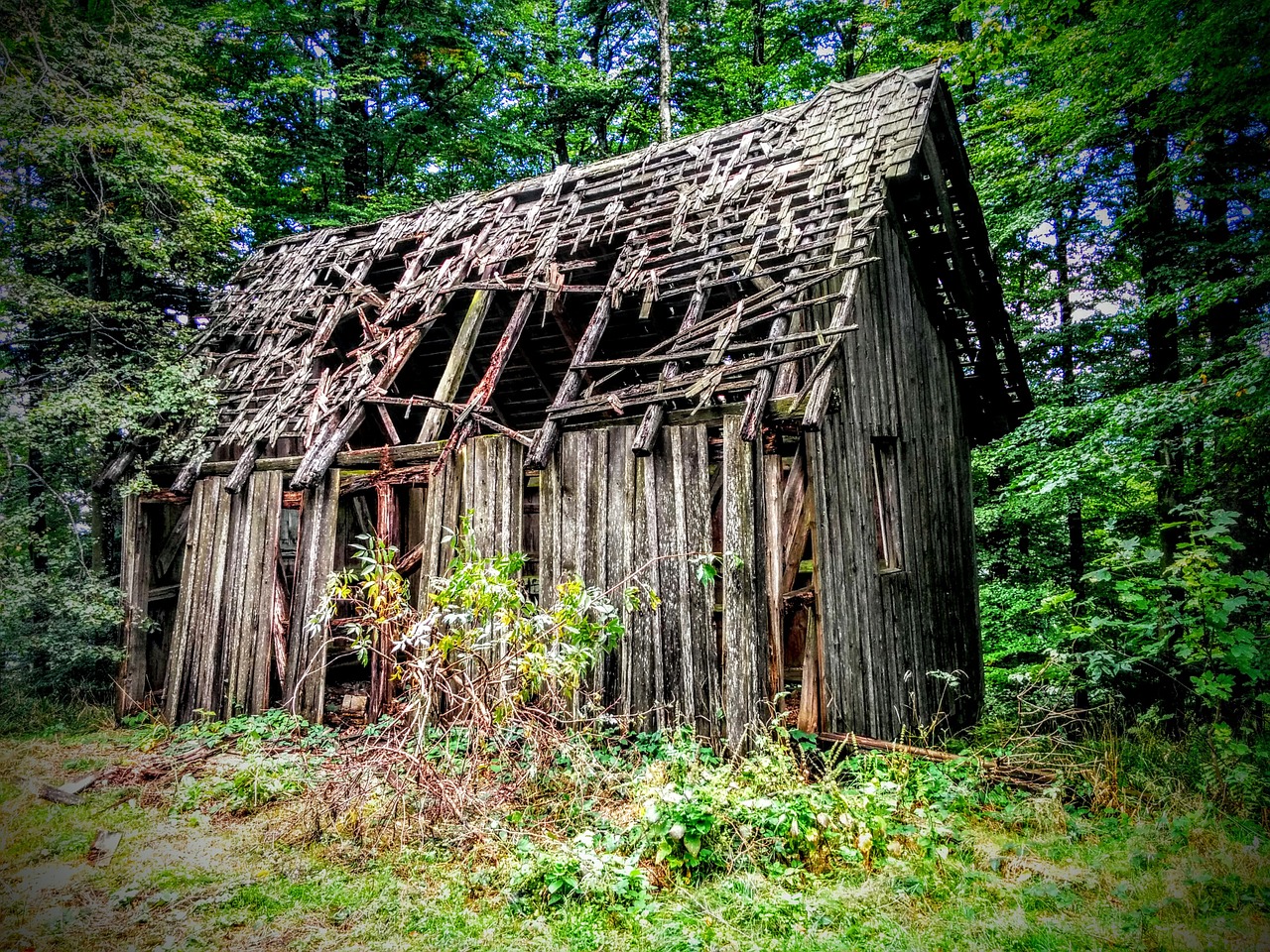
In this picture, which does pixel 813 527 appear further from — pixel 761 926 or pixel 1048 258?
pixel 1048 258

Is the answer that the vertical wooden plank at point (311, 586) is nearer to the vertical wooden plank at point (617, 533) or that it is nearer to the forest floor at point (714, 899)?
the forest floor at point (714, 899)

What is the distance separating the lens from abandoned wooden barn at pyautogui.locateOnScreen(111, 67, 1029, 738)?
6.48 meters

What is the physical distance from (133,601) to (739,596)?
8.73m

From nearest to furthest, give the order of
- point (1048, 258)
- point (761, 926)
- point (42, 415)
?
point (761, 926) → point (42, 415) → point (1048, 258)

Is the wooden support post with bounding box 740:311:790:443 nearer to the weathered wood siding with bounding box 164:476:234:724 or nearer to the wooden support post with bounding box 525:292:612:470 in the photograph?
the wooden support post with bounding box 525:292:612:470

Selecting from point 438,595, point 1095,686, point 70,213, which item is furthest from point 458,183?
point 1095,686

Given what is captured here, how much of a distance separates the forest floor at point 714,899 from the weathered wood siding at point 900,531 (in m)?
1.82

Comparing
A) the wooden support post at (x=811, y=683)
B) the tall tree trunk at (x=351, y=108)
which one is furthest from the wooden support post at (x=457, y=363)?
the tall tree trunk at (x=351, y=108)

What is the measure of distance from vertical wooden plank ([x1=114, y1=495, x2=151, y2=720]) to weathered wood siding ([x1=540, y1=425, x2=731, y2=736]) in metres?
6.55

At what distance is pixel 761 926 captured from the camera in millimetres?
3891

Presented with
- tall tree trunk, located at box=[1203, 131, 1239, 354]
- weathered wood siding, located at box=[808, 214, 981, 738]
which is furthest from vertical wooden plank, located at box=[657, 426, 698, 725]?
tall tree trunk, located at box=[1203, 131, 1239, 354]

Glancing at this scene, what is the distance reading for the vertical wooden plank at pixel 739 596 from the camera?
6062 millimetres

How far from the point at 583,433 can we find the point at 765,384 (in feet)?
6.49

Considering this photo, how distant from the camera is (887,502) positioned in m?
8.24
